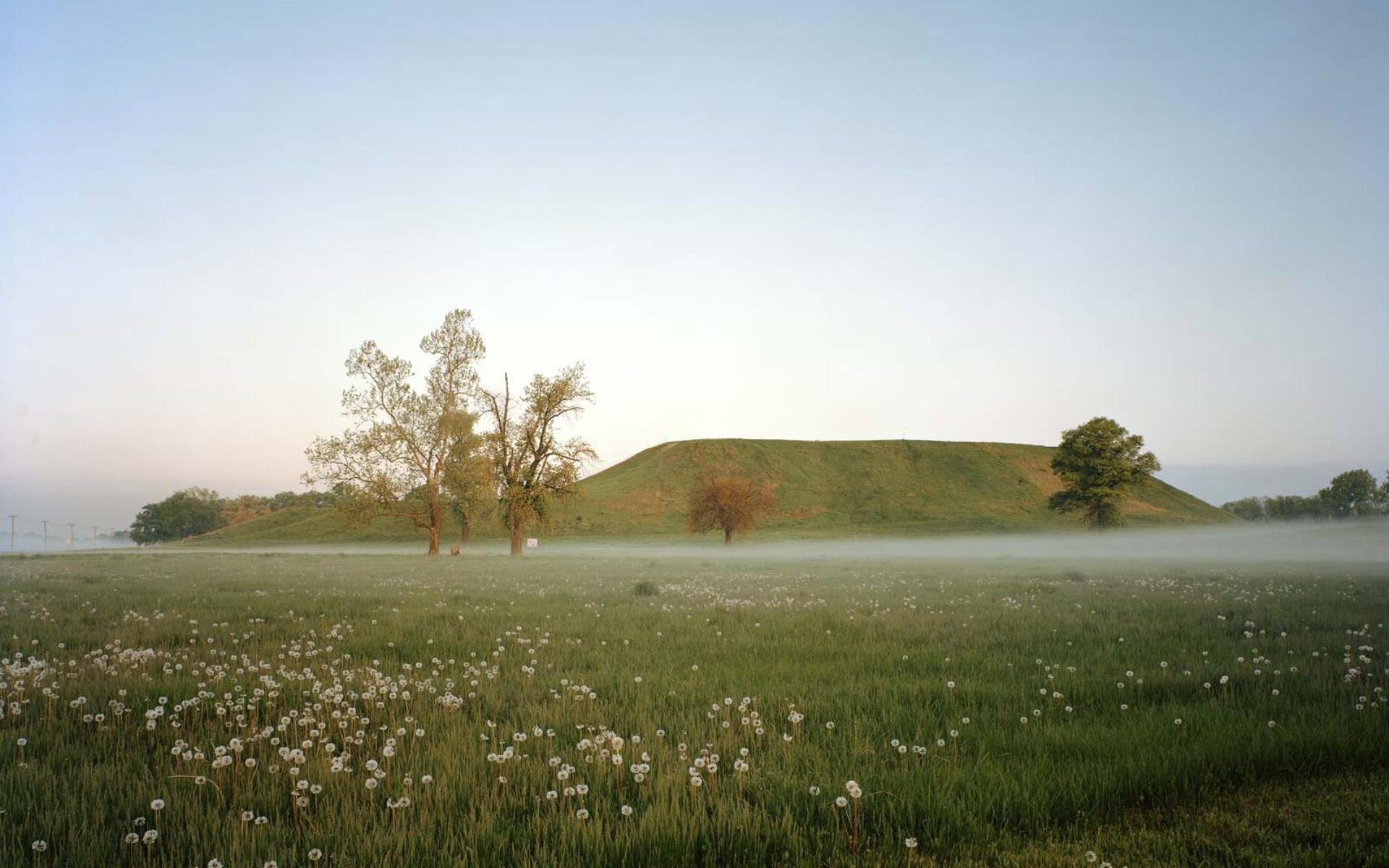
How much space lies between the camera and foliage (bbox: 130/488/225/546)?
142625mm

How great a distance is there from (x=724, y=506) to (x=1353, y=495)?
121975mm

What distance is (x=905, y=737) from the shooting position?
515 centimetres

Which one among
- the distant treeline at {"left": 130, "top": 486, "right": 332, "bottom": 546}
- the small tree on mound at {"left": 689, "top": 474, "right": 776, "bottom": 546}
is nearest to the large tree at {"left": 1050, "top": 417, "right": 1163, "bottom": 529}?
the small tree on mound at {"left": 689, "top": 474, "right": 776, "bottom": 546}

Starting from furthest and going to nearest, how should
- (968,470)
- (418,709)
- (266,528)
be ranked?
(968,470), (266,528), (418,709)

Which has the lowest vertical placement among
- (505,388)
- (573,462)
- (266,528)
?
(266,528)

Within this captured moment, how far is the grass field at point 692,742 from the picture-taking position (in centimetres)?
344

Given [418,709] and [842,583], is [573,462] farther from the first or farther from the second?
[418,709]

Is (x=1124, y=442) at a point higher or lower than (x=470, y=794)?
higher

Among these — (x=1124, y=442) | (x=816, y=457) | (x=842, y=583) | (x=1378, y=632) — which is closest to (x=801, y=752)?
(x=1378, y=632)

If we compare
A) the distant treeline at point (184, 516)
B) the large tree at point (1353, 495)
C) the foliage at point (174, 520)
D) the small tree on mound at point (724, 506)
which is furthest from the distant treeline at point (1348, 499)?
the foliage at point (174, 520)

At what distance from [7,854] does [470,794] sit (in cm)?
208

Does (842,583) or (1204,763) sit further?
(842,583)

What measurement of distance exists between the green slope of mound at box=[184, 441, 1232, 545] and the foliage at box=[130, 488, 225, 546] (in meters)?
47.4

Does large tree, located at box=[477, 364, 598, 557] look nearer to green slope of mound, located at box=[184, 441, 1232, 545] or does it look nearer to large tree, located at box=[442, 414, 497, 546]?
large tree, located at box=[442, 414, 497, 546]
